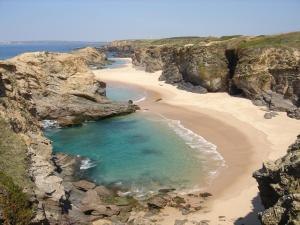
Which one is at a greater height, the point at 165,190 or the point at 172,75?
the point at 172,75

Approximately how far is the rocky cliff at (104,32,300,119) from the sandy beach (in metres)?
1.87

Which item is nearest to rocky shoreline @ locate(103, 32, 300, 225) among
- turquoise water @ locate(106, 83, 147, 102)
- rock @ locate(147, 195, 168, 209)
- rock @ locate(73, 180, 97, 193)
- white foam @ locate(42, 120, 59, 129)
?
turquoise water @ locate(106, 83, 147, 102)

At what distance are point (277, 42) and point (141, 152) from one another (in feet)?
104

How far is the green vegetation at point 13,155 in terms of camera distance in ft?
63.3

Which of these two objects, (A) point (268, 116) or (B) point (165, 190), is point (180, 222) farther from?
(A) point (268, 116)

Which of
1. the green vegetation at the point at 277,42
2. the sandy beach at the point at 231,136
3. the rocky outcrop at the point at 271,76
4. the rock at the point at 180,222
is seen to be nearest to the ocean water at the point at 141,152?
the sandy beach at the point at 231,136

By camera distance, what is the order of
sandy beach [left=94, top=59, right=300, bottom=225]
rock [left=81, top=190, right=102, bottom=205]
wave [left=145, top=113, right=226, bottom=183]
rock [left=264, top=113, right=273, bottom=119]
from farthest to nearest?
rock [left=264, top=113, right=273, bottom=119], wave [left=145, top=113, right=226, bottom=183], rock [left=81, top=190, right=102, bottom=205], sandy beach [left=94, top=59, right=300, bottom=225]

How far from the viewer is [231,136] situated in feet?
128

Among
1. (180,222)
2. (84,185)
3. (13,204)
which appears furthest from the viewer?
(84,185)

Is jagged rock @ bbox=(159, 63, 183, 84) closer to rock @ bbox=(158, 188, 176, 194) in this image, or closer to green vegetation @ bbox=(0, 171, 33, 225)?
rock @ bbox=(158, 188, 176, 194)

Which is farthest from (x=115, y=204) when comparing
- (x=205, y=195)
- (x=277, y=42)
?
(x=277, y=42)

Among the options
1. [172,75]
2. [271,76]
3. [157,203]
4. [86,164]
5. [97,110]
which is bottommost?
[86,164]

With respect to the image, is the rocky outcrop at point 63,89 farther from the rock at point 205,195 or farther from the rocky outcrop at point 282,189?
the rocky outcrop at point 282,189

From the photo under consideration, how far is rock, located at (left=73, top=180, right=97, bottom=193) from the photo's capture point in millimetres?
27469
